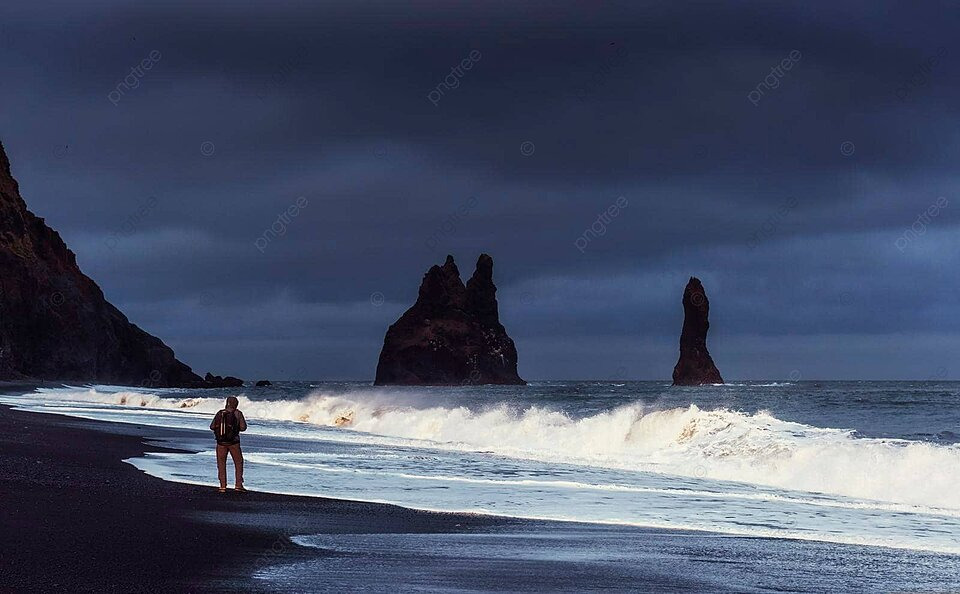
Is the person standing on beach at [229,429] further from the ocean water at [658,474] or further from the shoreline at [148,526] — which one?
the ocean water at [658,474]

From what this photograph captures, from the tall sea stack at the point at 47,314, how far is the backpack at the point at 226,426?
313 feet

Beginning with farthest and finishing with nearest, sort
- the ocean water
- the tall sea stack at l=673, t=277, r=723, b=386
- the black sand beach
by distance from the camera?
the tall sea stack at l=673, t=277, r=723, b=386
the ocean water
the black sand beach

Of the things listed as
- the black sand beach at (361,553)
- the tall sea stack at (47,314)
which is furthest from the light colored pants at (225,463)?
the tall sea stack at (47,314)

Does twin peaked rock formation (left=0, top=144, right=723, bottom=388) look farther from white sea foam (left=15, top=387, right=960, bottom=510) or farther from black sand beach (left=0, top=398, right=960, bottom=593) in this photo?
black sand beach (left=0, top=398, right=960, bottom=593)

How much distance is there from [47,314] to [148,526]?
119813mm

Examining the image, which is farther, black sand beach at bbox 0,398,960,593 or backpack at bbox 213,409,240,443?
backpack at bbox 213,409,240,443

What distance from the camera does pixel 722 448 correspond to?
29172mm

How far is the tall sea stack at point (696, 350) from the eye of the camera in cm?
16925

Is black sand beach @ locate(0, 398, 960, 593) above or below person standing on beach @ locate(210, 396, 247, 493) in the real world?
below

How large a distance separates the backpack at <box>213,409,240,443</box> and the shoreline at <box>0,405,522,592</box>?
2.73ft

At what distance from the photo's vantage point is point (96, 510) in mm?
13945

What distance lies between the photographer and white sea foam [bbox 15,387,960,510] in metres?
22.2

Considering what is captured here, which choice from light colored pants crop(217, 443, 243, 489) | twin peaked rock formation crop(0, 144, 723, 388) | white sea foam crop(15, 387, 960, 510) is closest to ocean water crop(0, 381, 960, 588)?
white sea foam crop(15, 387, 960, 510)

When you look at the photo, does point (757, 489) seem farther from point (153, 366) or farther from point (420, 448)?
point (153, 366)
